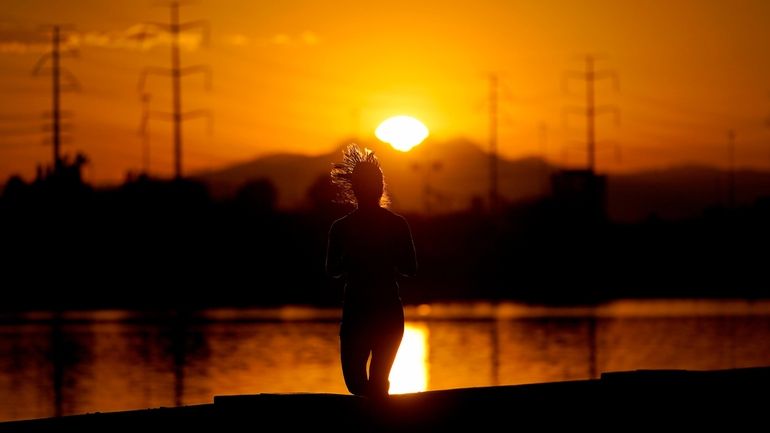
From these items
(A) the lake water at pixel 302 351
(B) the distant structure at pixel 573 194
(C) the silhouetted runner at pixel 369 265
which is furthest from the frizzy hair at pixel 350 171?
(B) the distant structure at pixel 573 194

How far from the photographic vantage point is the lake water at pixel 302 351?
3244 centimetres

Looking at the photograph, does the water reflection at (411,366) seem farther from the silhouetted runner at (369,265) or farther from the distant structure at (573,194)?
the distant structure at (573,194)

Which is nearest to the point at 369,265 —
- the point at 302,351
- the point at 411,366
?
the point at 411,366

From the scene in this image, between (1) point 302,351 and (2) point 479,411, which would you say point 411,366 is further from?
(2) point 479,411

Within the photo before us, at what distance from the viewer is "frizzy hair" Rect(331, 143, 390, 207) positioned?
9.35 metres

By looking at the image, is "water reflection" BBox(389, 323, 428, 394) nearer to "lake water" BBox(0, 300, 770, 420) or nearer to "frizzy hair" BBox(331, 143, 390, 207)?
"lake water" BBox(0, 300, 770, 420)

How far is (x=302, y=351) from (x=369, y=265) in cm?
3474

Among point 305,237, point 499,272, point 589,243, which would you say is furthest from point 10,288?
point 589,243

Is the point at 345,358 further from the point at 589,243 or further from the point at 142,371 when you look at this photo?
the point at 589,243

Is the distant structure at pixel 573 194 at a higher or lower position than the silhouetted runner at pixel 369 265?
higher

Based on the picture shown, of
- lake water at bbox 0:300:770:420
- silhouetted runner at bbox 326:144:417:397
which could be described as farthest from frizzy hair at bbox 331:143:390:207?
lake water at bbox 0:300:770:420

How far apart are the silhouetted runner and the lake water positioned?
62.7 ft

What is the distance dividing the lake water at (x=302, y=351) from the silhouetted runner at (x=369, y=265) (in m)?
19.1

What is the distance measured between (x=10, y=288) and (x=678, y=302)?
5035 cm
